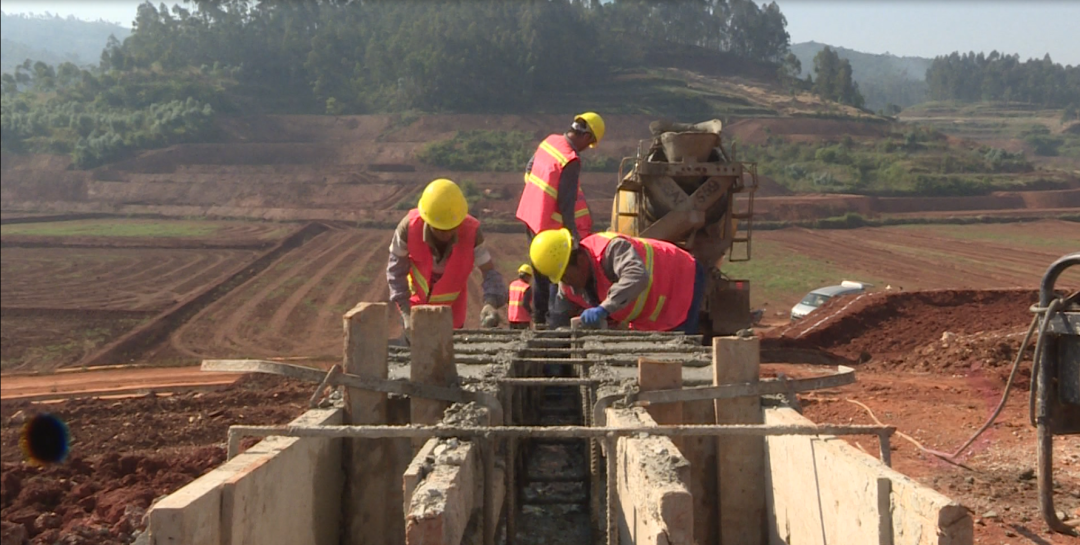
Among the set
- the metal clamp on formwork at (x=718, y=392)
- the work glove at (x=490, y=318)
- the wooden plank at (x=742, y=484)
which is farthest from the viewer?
the work glove at (x=490, y=318)

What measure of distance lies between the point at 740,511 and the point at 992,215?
32706mm

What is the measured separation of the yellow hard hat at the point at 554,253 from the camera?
7.53m

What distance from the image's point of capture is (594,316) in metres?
7.23

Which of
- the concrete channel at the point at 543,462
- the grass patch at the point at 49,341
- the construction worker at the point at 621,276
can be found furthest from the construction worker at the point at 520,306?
the grass patch at the point at 49,341

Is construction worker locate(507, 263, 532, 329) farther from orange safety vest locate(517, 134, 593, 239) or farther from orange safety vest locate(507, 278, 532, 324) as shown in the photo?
orange safety vest locate(517, 134, 593, 239)

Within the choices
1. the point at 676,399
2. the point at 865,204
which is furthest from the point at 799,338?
the point at 865,204

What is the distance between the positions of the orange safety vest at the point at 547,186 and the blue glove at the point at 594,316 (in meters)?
1.48

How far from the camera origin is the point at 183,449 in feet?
31.1

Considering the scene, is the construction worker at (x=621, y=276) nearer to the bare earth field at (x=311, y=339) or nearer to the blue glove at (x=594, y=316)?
the blue glove at (x=594, y=316)

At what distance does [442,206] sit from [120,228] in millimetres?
31799

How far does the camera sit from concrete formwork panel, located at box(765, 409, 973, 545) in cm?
328

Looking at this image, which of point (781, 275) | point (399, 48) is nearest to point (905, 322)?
point (781, 275)

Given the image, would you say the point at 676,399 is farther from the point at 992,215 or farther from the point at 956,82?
the point at 956,82

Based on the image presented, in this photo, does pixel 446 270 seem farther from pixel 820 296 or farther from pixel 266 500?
pixel 820 296
